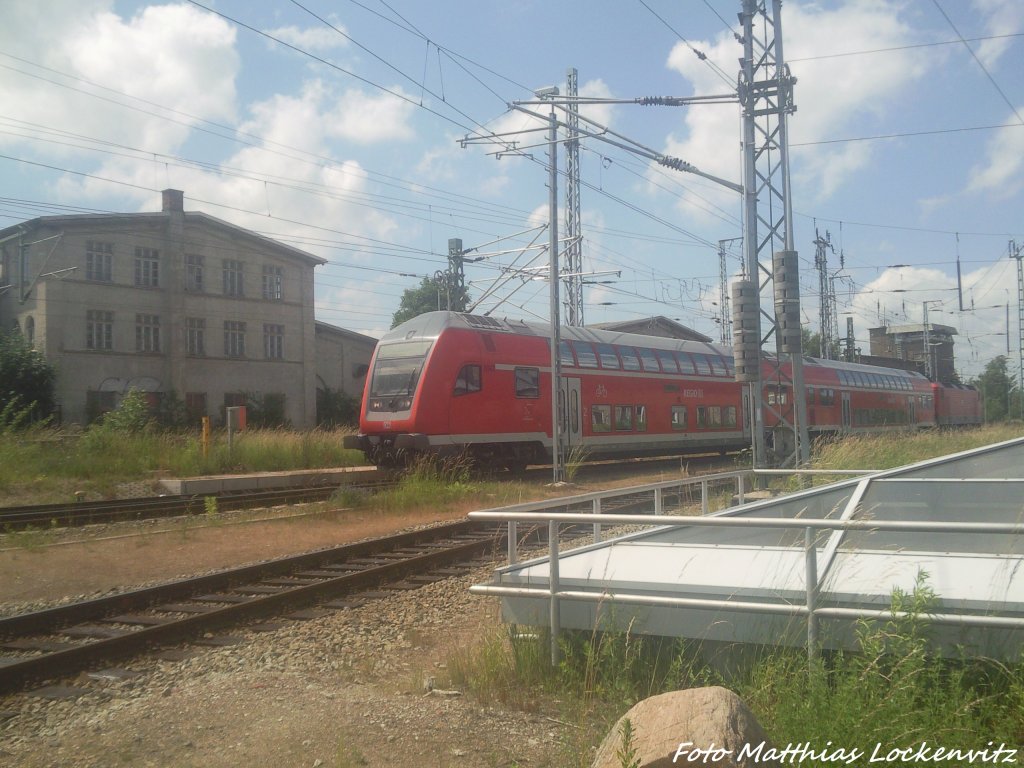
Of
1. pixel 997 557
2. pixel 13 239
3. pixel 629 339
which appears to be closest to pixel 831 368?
pixel 629 339

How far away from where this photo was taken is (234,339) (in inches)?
1500

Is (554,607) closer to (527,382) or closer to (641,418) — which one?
(527,382)

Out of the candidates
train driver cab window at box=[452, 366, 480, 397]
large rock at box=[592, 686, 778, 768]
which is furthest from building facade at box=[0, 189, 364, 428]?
large rock at box=[592, 686, 778, 768]

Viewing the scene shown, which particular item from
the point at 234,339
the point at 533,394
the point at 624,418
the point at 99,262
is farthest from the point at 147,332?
the point at 624,418

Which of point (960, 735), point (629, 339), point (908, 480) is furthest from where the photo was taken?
point (629, 339)

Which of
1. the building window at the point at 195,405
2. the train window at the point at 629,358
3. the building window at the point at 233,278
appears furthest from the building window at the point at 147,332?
the train window at the point at 629,358

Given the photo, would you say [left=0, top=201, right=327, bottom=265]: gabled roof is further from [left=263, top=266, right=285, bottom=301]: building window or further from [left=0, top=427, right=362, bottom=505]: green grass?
[left=0, top=427, right=362, bottom=505]: green grass

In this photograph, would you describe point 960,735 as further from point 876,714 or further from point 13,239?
point 13,239

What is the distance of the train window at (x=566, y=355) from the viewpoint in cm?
2070

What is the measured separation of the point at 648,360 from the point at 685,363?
1.99 metres

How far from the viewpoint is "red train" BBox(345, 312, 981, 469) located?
1814 centimetres

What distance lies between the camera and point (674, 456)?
1123 inches

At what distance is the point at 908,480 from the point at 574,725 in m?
2.86

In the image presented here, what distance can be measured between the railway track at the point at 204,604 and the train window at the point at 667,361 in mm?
14841
